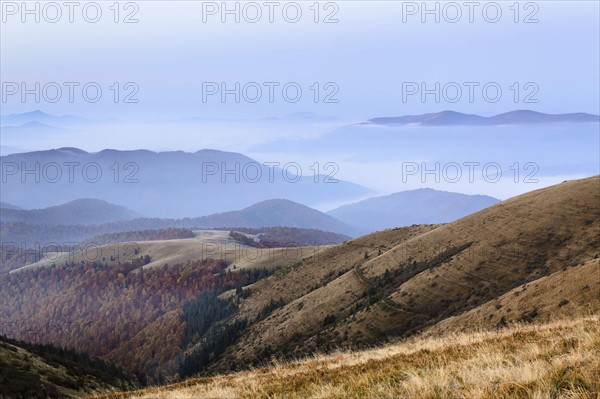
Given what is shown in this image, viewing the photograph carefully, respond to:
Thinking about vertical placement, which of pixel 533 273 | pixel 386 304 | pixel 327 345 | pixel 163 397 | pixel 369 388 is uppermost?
pixel 369 388

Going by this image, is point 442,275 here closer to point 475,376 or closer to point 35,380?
point 35,380

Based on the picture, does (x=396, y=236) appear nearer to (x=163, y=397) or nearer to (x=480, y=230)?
(x=480, y=230)

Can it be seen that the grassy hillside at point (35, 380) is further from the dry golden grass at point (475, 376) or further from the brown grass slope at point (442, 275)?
the dry golden grass at point (475, 376)

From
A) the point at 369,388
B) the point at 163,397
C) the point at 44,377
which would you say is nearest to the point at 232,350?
the point at 44,377

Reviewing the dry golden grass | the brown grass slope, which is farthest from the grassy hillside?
the dry golden grass

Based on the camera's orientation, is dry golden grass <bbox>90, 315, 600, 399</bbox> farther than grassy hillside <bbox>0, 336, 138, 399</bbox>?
No

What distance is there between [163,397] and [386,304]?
77007 mm

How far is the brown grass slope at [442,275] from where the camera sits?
86062mm

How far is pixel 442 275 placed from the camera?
Answer: 9488 centimetres

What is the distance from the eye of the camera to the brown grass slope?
8606 centimetres

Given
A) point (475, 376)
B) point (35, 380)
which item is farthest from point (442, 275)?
point (475, 376)

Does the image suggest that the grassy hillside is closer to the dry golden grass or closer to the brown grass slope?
the brown grass slope

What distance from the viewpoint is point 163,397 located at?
67.4 ft

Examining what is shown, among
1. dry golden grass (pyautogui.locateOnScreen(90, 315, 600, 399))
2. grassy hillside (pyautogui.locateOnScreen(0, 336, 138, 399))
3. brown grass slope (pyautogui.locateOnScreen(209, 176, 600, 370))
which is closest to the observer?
dry golden grass (pyautogui.locateOnScreen(90, 315, 600, 399))
